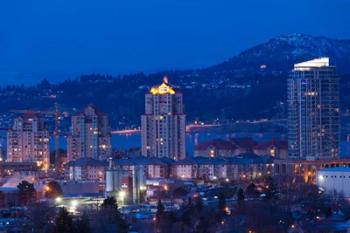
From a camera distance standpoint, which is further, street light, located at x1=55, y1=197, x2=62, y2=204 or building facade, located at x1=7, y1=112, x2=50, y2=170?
building facade, located at x1=7, y1=112, x2=50, y2=170

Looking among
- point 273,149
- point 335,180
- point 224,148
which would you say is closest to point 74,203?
point 335,180

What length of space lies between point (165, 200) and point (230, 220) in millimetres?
6730

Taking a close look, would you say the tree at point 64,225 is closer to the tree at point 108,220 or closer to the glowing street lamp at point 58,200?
the tree at point 108,220

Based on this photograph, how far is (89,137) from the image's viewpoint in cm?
4125

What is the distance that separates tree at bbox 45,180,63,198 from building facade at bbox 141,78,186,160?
31.6 ft

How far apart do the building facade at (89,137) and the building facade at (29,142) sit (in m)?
0.65

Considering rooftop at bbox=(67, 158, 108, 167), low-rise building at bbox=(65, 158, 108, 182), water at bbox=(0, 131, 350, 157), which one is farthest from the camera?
water at bbox=(0, 131, 350, 157)

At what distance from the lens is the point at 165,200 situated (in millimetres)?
28531

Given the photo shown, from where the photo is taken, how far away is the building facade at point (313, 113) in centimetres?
3972

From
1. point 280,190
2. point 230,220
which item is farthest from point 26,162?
point 230,220

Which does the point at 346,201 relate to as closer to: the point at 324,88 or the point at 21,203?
the point at 21,203

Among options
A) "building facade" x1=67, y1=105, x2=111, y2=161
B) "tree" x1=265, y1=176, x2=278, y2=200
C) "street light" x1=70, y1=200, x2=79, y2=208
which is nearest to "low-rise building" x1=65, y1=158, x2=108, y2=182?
"building facade" x1=67, y1=105, x2=111, y2=161

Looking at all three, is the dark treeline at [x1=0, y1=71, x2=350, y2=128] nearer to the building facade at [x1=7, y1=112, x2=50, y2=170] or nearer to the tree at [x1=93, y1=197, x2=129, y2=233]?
the building facade at [x1=7, y1=112, x2=50, y2=170]

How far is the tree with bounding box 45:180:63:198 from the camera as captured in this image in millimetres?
28753
